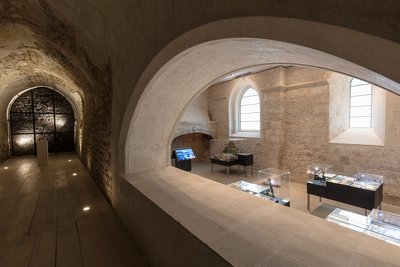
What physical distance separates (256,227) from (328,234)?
43cm

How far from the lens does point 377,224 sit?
7.06ft

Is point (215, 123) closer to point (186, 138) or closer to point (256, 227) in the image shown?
point (186, 138)

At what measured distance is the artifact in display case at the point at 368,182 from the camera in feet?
11.6

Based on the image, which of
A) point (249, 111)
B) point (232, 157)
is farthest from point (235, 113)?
point (232, 157)

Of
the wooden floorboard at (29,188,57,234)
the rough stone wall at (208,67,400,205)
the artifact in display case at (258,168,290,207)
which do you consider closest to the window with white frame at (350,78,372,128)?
the rough stone wall at (208,67,400,205)

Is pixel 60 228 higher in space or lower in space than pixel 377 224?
lower

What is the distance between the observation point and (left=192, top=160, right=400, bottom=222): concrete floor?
4078mm

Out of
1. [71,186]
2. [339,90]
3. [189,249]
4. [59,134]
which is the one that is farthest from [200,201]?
[59,134]

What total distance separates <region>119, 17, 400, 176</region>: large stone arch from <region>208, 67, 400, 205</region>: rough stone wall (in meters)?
4.60

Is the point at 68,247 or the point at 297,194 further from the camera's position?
the point at 297,194

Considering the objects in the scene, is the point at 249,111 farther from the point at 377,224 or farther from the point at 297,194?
the point at 377,224

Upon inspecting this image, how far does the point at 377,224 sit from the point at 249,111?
6.35m

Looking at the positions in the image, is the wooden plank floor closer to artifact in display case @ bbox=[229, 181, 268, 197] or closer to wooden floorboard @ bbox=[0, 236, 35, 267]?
wooden floorboard @ bbox=[0, 236, 35, 267]

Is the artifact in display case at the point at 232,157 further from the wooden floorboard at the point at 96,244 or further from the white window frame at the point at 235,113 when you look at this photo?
the wooden floorboard at the point at 96,244
